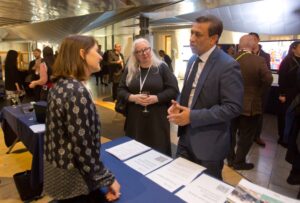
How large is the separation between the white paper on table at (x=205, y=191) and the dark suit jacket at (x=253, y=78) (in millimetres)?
1935

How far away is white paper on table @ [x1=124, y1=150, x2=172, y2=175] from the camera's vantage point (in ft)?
4.38

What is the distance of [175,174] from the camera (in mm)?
1268

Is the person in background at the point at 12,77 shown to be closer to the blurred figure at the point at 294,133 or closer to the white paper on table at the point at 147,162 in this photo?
the white paper on table at the point at 147,162

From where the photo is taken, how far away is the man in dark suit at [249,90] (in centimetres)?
285

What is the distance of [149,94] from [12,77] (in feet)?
12.6

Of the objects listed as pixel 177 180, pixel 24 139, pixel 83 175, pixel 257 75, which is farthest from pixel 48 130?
pixel 257 75

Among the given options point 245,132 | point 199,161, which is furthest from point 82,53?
point 245,132

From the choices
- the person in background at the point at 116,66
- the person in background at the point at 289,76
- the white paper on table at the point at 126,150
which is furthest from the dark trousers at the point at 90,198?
the person in background at the point at 116,66

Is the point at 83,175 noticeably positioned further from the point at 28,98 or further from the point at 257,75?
the point at 28,98

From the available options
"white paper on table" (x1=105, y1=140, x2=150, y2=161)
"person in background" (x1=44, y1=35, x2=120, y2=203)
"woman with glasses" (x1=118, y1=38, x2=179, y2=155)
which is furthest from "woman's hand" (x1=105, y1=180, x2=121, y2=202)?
"woman with glasses" (x1=118, y1=38, x2=179, y2=155)

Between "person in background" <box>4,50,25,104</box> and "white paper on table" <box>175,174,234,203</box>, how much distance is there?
4.70 meters

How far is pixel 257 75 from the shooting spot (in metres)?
2.87

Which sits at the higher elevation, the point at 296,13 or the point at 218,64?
the point at 296,13

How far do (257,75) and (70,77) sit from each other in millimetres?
2418
